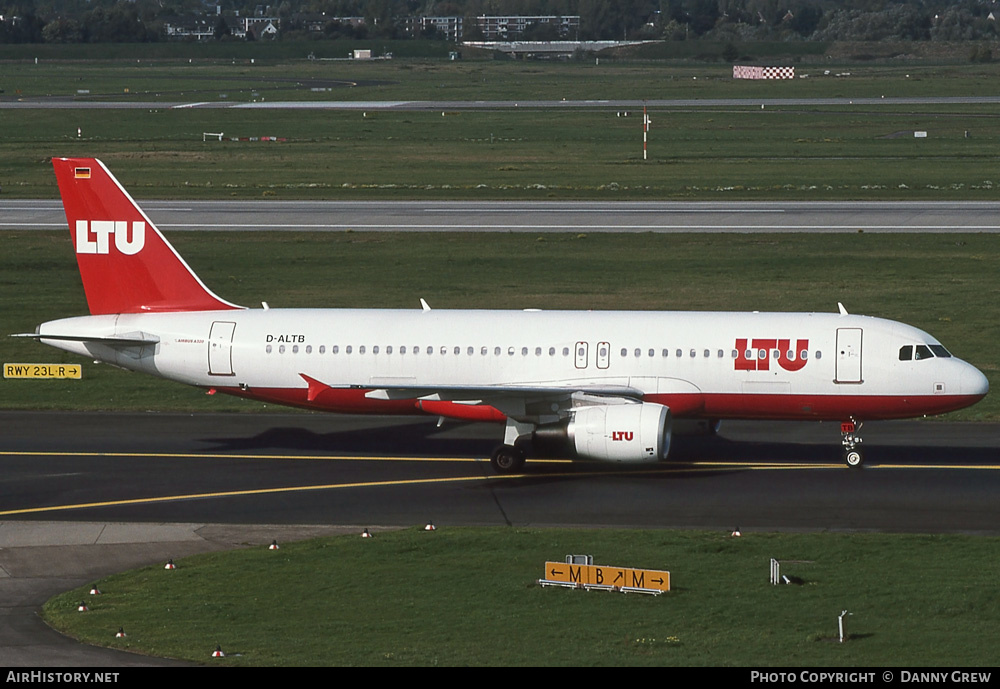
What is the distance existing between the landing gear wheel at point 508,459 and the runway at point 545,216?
139 ft

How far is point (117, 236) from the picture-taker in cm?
3975

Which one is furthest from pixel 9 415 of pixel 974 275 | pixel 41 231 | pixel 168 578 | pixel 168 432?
pixel 974 275

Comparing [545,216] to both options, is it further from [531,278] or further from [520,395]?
[520,395]

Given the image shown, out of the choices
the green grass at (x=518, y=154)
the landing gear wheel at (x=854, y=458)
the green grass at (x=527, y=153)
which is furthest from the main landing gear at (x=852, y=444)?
the green grass at (x=518, y=154)

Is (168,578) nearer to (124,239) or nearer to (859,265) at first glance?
(124,239)

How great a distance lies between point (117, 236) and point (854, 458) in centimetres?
2137

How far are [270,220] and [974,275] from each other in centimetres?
4063

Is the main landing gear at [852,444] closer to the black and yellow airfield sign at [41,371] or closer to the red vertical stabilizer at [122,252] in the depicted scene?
the red vertical stabilizer at [122,252]

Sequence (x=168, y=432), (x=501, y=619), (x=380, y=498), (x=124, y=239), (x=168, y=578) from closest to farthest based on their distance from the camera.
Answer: (x=501, y=619) → (x=168, y=578) → (x=380, y=498) → (x=124, y=239) → (x=168, y=432)

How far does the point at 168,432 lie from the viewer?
42500 mm

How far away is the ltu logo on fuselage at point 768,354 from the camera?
36719 millimetres

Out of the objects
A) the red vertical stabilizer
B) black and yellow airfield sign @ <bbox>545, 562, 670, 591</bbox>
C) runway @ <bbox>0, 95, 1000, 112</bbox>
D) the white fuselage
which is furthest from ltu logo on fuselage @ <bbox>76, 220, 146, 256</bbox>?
runway @ <bbox>0, 95, 1000, 112</bbox>

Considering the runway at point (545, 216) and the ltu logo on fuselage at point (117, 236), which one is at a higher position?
the ltu logo on fuselage at point (117, 236)

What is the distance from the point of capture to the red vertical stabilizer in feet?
130
